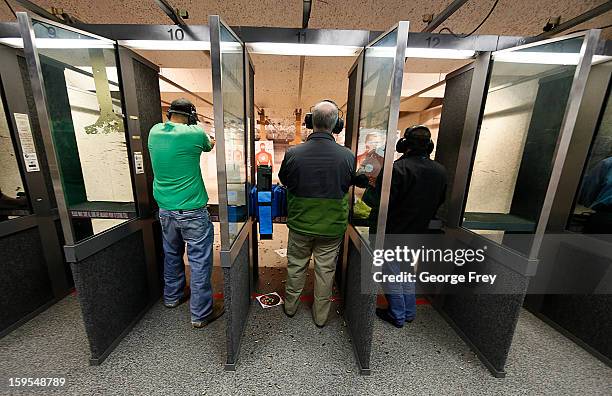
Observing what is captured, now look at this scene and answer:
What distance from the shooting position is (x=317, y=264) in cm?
172

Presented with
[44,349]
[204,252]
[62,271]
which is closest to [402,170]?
[204,252]

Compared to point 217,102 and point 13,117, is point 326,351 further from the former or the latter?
point 13,117

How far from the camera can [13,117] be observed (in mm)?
1607

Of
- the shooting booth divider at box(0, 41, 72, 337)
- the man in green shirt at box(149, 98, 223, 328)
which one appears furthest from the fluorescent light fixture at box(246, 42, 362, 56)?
the shooting booth divider at box(0, 41, 72, 337)

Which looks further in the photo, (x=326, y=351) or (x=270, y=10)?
(x=270, y=10)

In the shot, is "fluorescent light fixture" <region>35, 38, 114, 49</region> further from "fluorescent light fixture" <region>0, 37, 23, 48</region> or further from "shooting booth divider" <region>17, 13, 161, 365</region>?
"fluorescent light fixture" <region>0, 37, 23, 48</region>

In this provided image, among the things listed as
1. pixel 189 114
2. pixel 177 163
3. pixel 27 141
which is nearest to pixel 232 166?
pixel 177 163

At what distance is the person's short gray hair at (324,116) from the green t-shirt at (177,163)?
2.32 feet

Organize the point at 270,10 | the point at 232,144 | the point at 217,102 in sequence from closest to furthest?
the point at 217,102 < the point at 232,144 < the point at 270,10

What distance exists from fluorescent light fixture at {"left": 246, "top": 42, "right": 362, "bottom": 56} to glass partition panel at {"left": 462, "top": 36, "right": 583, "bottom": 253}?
2.99 ft

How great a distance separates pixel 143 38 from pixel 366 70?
1.34 meters

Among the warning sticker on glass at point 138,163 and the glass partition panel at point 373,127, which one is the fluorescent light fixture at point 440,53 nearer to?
the glass partition panel at point 373,127

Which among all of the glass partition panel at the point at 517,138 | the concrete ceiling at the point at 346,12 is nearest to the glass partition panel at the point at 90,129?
the concrete ceiling at the point at 346,12

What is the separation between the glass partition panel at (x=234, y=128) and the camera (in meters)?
1.21
